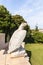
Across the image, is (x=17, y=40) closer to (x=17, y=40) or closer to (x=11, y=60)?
(x=17, y=40)

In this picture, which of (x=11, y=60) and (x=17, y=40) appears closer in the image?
(x=11, y=60)

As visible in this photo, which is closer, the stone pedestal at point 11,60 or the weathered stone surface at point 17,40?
the stone pedestal at point 11,60

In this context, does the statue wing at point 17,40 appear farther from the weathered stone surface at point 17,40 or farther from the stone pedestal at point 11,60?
the stone pedestal at point 11,60

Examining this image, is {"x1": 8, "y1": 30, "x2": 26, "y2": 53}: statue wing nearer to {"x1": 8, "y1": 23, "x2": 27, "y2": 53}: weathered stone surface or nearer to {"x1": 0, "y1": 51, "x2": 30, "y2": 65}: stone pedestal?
{"x1": 8, "y1": 23, "x2": 27, "y2": 53}: weathered stone surface

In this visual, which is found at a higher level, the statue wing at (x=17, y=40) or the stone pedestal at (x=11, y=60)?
the statue wing at (x=17, y=40)

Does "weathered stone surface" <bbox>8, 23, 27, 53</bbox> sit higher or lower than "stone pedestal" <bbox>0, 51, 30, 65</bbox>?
higher

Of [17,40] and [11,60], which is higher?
[17,40]

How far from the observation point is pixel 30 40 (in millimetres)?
18438

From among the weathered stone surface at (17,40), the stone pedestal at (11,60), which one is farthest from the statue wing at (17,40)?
the stone pedestal at (11,60)

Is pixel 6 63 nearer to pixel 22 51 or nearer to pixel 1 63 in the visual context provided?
pixel 1 63

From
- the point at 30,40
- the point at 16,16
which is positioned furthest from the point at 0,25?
the point at 16,16

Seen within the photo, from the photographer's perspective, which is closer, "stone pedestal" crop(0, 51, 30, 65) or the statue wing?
"stone pedestal" crop(0, 51, 30, 65)

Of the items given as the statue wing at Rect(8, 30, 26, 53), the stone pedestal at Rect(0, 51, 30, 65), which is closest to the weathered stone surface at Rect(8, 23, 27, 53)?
the statue wing at Rect(8, 30, 26, 53)

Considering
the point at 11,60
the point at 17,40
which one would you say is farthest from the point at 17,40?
the point at 11,60
